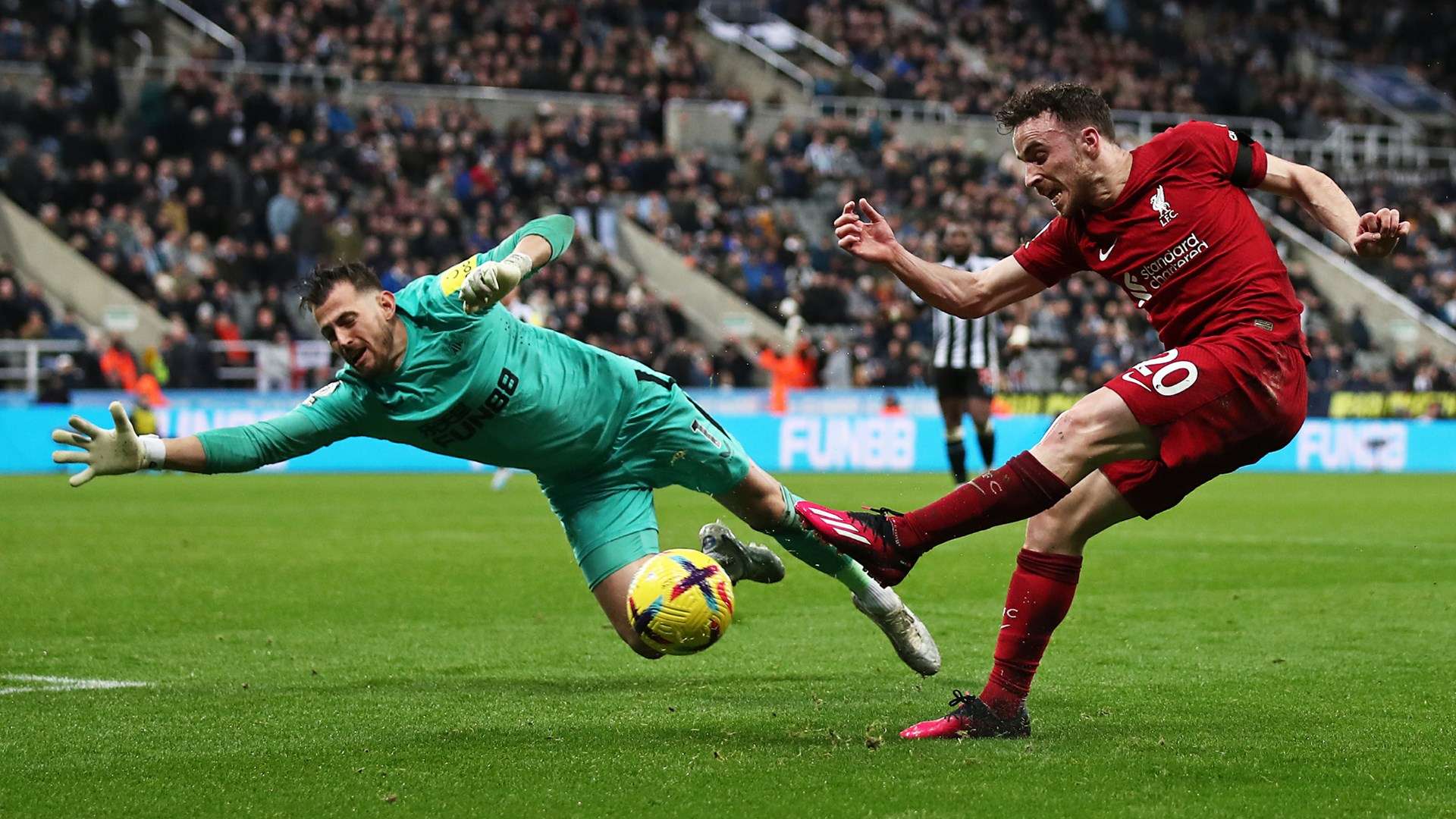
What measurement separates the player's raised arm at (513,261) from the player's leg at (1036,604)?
1971mm

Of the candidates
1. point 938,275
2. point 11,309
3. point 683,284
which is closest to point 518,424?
point 938,275

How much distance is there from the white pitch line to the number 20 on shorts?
13.5 ft

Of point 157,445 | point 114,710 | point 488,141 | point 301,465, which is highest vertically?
point 488,141

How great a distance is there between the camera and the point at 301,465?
83.9 ft

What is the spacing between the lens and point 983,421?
684 inches

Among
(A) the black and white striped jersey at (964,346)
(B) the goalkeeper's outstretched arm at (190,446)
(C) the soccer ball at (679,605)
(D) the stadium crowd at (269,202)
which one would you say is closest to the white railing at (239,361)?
(D) the stadium crowd at (269,202)

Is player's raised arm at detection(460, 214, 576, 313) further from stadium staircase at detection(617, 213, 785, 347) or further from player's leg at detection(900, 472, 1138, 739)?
stadium staircase at detection(617, 213, 785, 347)

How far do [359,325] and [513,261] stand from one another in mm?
580

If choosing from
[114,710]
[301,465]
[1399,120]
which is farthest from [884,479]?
[1399,120]

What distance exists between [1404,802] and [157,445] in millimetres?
3982

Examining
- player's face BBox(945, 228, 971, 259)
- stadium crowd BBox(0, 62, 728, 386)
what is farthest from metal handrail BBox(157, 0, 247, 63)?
player's face BBox(945, 228, 971, 259)

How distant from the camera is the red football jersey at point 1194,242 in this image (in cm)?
564

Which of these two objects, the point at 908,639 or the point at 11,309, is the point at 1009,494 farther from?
the point at 11,309

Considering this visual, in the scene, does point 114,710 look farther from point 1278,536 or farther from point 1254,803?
point 1278,536
